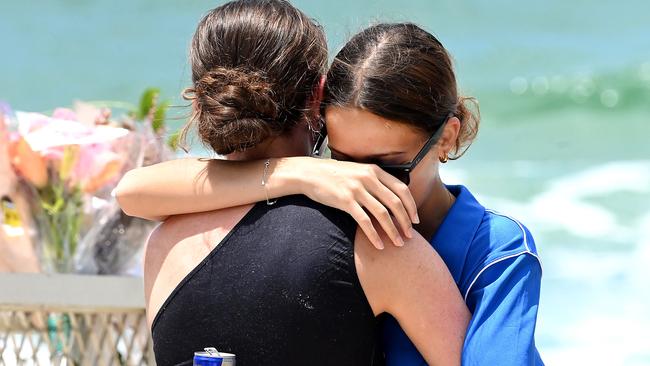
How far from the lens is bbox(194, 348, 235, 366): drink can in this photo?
1.40 m

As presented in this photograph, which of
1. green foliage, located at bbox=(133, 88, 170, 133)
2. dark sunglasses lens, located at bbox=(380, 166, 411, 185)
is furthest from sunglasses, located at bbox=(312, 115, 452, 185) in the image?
green foliage, located at bbox=(133, 88, 170, 133)

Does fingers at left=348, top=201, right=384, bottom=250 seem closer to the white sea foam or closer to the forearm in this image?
Result: the forearm

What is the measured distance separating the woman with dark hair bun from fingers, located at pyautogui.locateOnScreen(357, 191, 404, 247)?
20mm

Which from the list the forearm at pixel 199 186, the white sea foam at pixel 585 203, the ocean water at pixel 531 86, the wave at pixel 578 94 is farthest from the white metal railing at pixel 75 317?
the wave at pixel 578 94

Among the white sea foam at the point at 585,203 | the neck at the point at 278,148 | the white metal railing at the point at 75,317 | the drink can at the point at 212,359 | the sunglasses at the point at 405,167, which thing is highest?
the sunglasses at the point at 405,167

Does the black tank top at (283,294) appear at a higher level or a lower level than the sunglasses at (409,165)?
lower

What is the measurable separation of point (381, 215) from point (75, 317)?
50.9 inches

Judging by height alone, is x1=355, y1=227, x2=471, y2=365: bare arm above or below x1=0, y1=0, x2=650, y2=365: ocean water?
above

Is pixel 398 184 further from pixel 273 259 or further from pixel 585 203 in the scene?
pixel 585 203

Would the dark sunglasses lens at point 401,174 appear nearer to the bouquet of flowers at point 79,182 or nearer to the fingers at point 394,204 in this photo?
the fingers at point 394,204

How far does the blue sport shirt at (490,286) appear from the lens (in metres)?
1.46

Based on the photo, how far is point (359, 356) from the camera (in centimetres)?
150

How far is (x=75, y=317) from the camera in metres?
2.53

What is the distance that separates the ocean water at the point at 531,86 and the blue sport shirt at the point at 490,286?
278 inches
